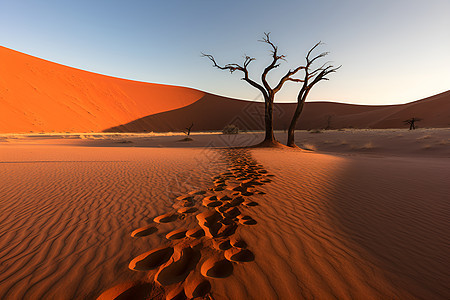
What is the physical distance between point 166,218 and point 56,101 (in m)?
47.0

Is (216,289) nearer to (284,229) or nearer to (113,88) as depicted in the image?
(284,229)

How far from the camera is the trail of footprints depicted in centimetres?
158

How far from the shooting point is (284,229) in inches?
99.8

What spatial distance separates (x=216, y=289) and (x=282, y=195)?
276 cm

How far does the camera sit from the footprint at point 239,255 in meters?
1.89

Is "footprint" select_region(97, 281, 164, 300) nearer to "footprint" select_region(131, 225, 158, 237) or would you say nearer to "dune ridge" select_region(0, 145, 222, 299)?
"dune ridge" select_region(0, 145, 222, 299)

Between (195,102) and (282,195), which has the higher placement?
(195,102)

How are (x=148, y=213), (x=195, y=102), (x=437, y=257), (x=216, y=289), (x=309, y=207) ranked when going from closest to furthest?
(x=216, y=289)
(x=437, y=257)
(x=148, y=213)
(x=309, y=207)
(x=195, y=102)

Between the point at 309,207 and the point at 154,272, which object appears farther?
the point at 309,207

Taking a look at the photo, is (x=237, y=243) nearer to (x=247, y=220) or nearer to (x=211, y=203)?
(x=247, y=220)

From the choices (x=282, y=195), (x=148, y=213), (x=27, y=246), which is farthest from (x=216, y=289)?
(x=282, y=195)

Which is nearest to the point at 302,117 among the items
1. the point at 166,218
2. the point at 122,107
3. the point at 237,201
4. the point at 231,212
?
the point at 122,107

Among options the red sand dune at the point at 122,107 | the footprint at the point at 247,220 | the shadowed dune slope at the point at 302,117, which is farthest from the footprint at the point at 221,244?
the shadowed dune slope at the point at 302,117

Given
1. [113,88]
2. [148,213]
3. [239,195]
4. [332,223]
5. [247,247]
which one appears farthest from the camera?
[113,88]
